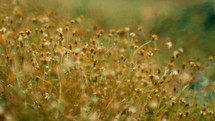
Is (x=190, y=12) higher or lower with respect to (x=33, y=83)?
higher

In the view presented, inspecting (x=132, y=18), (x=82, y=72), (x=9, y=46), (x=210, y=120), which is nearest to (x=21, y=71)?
(x=9, y=46)

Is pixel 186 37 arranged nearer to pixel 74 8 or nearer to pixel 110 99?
pixel 74 8

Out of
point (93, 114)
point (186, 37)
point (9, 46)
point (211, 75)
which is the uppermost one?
point (186, 37)

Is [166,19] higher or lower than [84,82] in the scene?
higher

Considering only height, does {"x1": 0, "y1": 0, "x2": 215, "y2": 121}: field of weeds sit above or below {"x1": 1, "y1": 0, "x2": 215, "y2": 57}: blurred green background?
below

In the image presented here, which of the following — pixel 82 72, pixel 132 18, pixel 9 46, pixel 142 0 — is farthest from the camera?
pixel 142 0

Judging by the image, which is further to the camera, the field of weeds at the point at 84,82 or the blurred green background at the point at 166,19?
the blurred green background at the point at 166,19

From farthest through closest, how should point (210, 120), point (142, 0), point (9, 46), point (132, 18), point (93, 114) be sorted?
point (142, 0) < point (132, 18) < point (210, 120) < point (9, 46) < point (93, 114)

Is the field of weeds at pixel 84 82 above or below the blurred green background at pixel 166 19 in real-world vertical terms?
below

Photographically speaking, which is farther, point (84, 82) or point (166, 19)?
point (166, 19)

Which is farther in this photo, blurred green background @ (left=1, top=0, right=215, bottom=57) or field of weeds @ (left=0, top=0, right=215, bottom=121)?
blurred green background @ (left=1, top=0, right=215, bottom=57)

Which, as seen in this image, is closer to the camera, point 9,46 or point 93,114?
point 93,114
